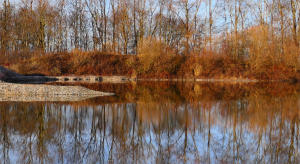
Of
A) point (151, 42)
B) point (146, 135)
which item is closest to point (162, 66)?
point (151, 42)

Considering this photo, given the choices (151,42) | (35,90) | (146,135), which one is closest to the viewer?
(146,135)

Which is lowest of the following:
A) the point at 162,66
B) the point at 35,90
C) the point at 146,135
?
the point at 146,135

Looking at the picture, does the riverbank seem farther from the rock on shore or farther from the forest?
the rock on shore

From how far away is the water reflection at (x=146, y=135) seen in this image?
4477mm

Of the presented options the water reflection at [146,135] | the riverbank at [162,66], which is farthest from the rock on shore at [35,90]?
the riverbank at [162,66]

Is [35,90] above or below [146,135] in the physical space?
above

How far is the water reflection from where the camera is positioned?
14.7 ft

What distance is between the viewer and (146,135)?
580 cm

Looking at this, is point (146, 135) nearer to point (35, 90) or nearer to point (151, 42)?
point (35, 90)

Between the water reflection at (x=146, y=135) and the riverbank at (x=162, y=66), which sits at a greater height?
the riverbank at (x=162, y=66)

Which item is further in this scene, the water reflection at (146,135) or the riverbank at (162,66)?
the riverbank at (162,66)

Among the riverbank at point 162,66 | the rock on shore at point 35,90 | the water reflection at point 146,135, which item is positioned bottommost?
the water reflection at point 146,135

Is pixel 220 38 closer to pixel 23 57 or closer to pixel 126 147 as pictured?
pixel 23 57

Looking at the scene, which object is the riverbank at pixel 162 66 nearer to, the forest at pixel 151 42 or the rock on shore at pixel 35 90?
the forest at pixel 151 42
